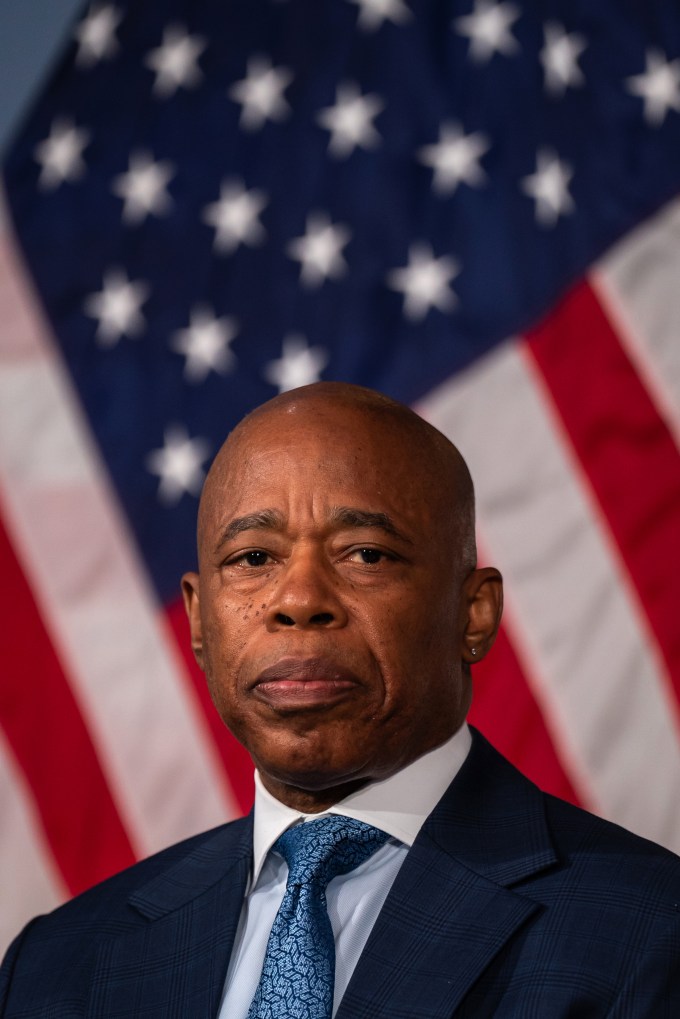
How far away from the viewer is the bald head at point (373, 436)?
1763 millimetres

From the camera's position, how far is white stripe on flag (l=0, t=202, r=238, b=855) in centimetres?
316

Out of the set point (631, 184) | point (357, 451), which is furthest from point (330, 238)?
point (357, 451)

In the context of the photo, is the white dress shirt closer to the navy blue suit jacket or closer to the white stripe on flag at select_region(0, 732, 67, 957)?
the navy blue suit jacket

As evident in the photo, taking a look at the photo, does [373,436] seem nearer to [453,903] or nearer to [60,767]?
[453,903]

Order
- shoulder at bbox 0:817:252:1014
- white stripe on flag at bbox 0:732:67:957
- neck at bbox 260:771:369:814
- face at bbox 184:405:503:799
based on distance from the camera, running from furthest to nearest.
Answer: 1. white stripe on flag at bbox 0:732:67:957
2. shoulder at bbox 0:817:252:1014
3. neck at bbox 260:771:369:814
4. face at bbox 184:405:503:799

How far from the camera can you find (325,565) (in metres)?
1.67

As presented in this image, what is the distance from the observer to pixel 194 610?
1.94 m

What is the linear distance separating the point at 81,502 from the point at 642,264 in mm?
1384

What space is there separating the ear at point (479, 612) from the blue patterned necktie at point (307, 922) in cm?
27

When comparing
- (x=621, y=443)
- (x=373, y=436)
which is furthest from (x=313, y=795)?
(x=621, y=443)

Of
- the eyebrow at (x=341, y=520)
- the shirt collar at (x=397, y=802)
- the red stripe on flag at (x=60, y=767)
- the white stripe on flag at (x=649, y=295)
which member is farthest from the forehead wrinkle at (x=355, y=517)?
the red stripe on flag at (x=60, y=767)

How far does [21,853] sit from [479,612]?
173 centimetres

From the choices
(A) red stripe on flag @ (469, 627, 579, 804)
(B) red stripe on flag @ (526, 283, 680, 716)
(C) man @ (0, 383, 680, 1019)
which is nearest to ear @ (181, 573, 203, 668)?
(C) man @ (0, 383, 680, 1019)

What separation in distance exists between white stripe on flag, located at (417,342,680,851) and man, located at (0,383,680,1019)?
1.16 m
